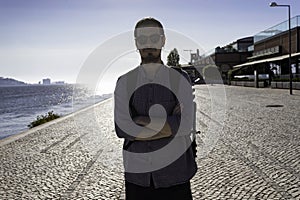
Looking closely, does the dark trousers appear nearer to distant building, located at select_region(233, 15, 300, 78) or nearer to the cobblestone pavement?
the cobblestone pavement

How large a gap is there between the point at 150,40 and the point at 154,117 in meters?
0.47

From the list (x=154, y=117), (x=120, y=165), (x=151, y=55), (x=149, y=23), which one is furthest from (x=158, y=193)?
(x=120, y=165)

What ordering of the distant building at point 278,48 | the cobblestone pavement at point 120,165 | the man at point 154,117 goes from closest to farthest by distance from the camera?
the man at point 154,117 → the cobblestone pavement at point 120,165 → the distant building at point 278,48

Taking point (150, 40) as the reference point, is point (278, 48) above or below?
above

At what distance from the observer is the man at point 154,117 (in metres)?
2.29

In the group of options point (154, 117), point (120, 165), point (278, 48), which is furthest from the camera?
point (278, 48)

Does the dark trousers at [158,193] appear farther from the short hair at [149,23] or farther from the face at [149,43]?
the short hair at [149,23]

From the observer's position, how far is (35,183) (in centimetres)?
610

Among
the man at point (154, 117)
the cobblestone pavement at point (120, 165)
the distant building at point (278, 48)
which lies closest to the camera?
the man at point (154, 117)

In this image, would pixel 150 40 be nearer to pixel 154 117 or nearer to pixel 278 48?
pixel 154 117

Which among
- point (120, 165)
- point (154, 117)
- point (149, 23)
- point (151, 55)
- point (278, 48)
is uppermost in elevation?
point (278, 48)

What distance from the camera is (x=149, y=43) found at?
2314 mm

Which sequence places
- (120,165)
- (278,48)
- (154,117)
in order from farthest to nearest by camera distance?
(278,48), (120,165), (154,117)

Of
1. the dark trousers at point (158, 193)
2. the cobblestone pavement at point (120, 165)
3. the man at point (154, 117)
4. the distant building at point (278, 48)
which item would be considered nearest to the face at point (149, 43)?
the man at point (154, 117)
